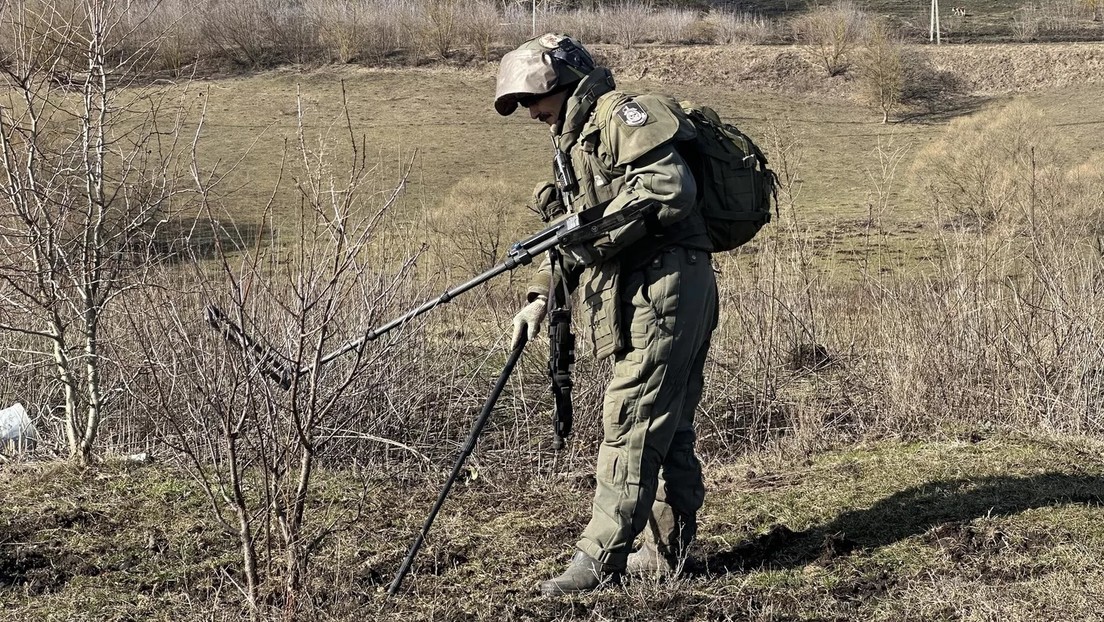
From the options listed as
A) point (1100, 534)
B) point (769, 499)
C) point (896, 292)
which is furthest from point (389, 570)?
point (896, 292)

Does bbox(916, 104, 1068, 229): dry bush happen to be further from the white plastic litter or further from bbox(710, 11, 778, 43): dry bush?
bbox(710, 11, 778, 43): dry bush

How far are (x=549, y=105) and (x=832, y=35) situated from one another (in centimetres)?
3557

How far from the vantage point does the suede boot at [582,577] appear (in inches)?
138

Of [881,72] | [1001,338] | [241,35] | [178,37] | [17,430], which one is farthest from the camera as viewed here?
[241,35]

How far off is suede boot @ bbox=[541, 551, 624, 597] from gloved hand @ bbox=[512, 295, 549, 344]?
0.79 m

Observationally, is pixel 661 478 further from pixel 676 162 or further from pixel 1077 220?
pixel 1077 220

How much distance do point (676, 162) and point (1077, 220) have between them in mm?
6423

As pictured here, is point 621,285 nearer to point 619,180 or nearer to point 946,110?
point 619,180

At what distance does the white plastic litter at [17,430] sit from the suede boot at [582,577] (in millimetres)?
3337

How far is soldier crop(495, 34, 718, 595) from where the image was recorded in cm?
331

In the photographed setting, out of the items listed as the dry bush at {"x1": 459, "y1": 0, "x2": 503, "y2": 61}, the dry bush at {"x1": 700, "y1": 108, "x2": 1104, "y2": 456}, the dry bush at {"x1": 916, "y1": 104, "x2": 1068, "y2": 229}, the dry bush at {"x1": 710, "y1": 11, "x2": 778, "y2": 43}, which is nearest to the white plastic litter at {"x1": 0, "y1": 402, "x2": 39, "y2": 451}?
the dry bush at {"x1": 700, "y1": 108, "x2": 1104, "y2": 456}

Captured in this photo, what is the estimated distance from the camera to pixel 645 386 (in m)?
3.40

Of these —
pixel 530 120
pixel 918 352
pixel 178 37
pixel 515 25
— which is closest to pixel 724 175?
pixel 918 352

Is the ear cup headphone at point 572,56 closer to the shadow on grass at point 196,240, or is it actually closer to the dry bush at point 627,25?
the shadow on grass at point 196,240
